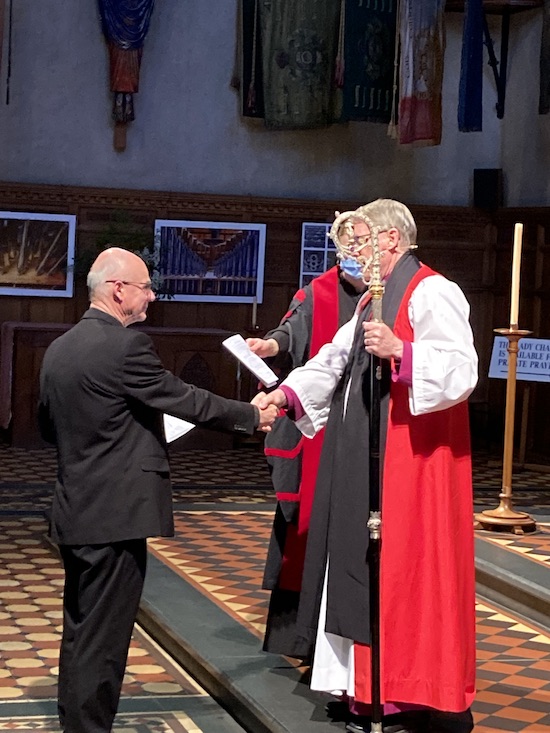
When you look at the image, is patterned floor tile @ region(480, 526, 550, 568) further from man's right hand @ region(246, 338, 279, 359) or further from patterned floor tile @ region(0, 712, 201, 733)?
patterned floor tile @ region(0, 712, 201, 733)

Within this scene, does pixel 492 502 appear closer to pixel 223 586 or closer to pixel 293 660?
pixel 223 586

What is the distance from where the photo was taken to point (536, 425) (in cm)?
1182

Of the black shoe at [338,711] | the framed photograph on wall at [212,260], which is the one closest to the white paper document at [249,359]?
the black shoe at [338,711]

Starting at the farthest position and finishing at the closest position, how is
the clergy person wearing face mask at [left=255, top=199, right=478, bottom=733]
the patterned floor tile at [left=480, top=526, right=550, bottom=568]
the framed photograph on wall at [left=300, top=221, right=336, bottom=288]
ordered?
the framed photograph on wall at [left=300, top=221, right=336, bottom=288]
the patterned floor tile at [left=480, top=526, right=550, bottom=568]
the clergy person wearing face mask at [left=255, top=199, right=478, bottom=733]

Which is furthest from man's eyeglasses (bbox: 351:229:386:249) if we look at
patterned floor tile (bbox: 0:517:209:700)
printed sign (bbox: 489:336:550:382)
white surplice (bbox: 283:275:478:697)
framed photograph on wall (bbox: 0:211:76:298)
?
framed photograph on wall (bbox: 0:211:76:298)

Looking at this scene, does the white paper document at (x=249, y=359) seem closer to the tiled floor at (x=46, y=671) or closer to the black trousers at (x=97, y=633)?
the black trousers at (x=97, y=633)

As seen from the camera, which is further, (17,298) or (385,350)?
(17,298)

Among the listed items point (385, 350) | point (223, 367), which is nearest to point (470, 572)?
point (385, 350)

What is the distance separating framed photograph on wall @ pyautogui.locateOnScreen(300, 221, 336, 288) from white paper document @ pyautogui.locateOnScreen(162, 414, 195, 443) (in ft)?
27.8

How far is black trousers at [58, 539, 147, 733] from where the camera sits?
3881mm

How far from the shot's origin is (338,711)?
4.31m

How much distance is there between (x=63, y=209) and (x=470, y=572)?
850 cm

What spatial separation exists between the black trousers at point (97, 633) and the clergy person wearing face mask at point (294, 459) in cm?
98

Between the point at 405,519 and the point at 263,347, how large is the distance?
1.10 meters
